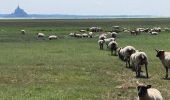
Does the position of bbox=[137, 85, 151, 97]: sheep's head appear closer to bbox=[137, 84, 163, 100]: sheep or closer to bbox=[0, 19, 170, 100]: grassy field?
bbox=[137, 84, 163, 100]: sheep

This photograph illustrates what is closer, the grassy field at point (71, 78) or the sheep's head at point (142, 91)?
the sheep's head at point (142, 91)

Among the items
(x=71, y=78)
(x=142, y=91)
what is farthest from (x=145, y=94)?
(x=71, y=78)

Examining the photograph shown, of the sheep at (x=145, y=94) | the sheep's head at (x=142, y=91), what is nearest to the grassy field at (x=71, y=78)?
the sheep at (x=145, y=94)

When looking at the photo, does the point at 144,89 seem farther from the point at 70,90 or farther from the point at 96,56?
the point at 96,56

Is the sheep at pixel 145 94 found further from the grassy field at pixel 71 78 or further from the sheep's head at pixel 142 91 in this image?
the grassy field at pixel 71 78

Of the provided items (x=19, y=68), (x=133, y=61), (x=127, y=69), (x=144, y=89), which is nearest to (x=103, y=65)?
(x=127, y=69)

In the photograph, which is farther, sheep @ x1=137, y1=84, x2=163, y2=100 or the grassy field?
the grassy field

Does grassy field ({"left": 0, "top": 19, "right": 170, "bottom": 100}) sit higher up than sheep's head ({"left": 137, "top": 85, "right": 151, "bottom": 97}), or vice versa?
sheep's head ({"left": 137, "top": 85, "right": 151, "bottom": 97})

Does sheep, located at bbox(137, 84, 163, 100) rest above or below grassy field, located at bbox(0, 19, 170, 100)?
above

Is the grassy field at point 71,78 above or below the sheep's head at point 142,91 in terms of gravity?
below

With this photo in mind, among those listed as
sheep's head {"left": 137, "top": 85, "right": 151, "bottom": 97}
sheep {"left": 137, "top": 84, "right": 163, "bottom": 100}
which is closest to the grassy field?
sheep {"left": 137, "top": 84, "right": 163, "bottom": 100}

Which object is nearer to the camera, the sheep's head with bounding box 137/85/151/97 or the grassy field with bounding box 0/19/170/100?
the sheep's head with bounding box 137/85/151/97

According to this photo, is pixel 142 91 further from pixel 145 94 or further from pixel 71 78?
pixel 71 78

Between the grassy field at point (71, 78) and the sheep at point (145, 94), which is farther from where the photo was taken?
the grassy field at point (71, 78)
